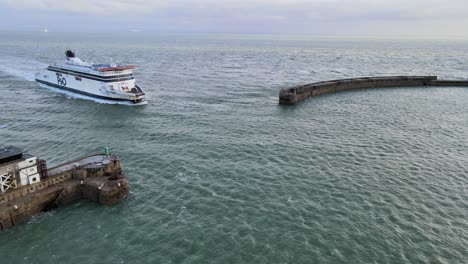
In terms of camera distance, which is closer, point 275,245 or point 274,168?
point 275,245

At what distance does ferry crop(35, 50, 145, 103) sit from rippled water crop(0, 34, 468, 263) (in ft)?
14.9

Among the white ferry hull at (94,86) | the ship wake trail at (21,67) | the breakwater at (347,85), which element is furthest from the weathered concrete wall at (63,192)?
the ship wake trail at (21,67)

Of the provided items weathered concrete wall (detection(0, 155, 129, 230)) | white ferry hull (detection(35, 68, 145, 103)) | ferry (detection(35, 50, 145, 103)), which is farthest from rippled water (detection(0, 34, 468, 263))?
ferry (detection(35, 50, 145, 103))

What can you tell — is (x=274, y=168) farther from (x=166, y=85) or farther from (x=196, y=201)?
(x=166, y=85)

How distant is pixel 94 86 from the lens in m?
95.2

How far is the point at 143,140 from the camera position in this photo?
63438 millimetres

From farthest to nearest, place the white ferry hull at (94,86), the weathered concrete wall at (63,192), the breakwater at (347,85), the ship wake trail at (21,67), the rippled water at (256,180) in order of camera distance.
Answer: the ship wake trail at (21,67)
the breakwater at (347,85)
the white ferry hull at (94,86)
the weathered concrete wall at (63,192)
the rippled water at (256,180)

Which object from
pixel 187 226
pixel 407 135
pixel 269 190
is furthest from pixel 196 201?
pixel 407 135

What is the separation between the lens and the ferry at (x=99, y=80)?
91750 millimetres

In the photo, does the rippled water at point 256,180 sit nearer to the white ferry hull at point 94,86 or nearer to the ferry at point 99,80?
the white ferry hull at point 94,86

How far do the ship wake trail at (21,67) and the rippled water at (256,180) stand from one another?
44.3 metres

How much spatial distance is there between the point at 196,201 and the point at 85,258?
13964 millimetres

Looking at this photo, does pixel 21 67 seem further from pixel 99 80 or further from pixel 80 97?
pixel 99 80

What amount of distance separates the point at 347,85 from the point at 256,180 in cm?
7938
